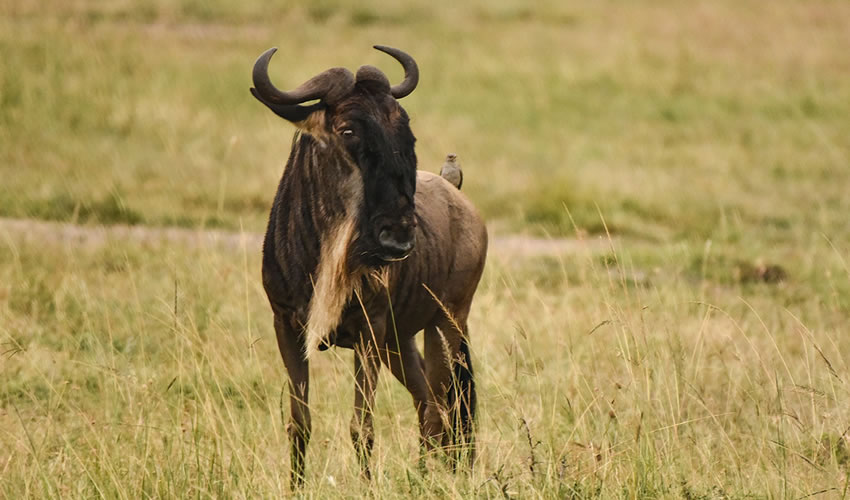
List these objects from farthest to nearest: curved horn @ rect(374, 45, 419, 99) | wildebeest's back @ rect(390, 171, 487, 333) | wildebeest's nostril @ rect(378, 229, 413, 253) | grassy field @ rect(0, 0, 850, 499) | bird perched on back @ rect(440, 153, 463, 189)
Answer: bird perched on back @ rect(440, 153, 463, 189) < wildebeest's back @ rect(390, 171, 487, 333) < curved horn @ rect(374, 45, 419, 99) < grassy field @ rect(0, 0, 850, 499) < wildebeest's nostril @ rect(378, 229, 413, 253)

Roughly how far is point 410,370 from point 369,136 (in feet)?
4.24

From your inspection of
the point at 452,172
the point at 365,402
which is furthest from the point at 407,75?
the point at 365,402

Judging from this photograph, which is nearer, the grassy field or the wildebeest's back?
the grassy field

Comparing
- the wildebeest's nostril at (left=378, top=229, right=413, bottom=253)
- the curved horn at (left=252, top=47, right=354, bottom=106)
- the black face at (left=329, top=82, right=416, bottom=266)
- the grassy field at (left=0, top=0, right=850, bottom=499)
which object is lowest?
the grassy field at (left=0, top=0, right=850, bottom=499)

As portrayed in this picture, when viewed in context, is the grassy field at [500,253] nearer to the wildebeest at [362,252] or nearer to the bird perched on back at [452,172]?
the wildebeest at [362,252]

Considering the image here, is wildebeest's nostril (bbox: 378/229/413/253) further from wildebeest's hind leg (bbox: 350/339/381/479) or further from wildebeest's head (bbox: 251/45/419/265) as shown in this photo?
wildebeest's hind leg (bbox: 350/339/381/479)

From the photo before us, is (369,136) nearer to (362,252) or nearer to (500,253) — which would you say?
(362,252)

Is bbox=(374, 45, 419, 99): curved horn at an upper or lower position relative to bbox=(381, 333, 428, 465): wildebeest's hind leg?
upper

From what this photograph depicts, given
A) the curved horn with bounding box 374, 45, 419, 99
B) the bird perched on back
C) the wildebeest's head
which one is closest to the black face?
the wildebeest's head

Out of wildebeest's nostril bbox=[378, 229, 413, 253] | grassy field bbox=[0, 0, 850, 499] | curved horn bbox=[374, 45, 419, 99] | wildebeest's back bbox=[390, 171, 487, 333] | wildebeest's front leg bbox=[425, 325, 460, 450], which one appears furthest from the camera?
wildebeest's front leg bbox=[425, 325, 460, 450]

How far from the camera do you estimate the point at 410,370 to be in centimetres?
496

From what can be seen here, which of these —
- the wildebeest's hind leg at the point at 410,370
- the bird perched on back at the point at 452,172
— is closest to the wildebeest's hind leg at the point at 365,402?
the wildebeest's hind leg at the point at 410,370

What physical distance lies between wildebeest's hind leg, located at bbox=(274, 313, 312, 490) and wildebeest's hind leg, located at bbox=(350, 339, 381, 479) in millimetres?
190

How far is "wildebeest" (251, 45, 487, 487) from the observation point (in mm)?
4078
